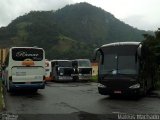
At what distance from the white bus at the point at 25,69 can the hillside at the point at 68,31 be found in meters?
78.4

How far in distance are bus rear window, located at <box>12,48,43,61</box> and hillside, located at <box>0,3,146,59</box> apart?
257ft

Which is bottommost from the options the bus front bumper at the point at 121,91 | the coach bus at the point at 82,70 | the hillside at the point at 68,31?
the bus front bumper at the point at 121,91

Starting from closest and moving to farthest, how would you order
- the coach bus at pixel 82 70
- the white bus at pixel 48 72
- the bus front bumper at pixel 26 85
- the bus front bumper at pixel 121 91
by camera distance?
the bus front bumper at pixel 121 91
the bus front bumper at pixel 26 85
the coach bus at pixel 82 70
the white bus at pixel 48 72

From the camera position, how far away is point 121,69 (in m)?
21.6

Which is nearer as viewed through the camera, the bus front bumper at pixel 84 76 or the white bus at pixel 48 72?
the bus front bumper at pixel 84 76

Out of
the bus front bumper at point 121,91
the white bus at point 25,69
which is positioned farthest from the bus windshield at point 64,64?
the bus front bumper at point 121,91

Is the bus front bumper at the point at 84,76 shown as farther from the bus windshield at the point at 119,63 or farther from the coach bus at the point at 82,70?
the bus windshield at the point at 119,63

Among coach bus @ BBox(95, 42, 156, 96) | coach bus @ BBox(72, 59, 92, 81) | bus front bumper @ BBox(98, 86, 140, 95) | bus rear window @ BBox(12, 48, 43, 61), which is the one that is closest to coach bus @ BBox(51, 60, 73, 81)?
coach bus @ BBox(72, 59, 92, 81)

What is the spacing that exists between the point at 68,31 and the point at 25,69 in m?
122

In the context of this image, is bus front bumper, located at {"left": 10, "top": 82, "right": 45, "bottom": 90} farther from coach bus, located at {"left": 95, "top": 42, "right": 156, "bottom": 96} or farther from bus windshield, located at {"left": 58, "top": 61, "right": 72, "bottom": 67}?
bus windshield, located at {"left": 58, "top": 61, "right": 72, "bottom": 67}

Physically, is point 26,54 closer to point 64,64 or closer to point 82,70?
point 64,64

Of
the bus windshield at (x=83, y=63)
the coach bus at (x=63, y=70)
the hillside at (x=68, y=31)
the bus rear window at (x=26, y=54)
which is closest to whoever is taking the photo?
the bus rear window at (x=26, y=54)

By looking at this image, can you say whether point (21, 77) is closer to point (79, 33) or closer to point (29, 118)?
point (29, 118)

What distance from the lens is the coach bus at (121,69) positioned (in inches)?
833
